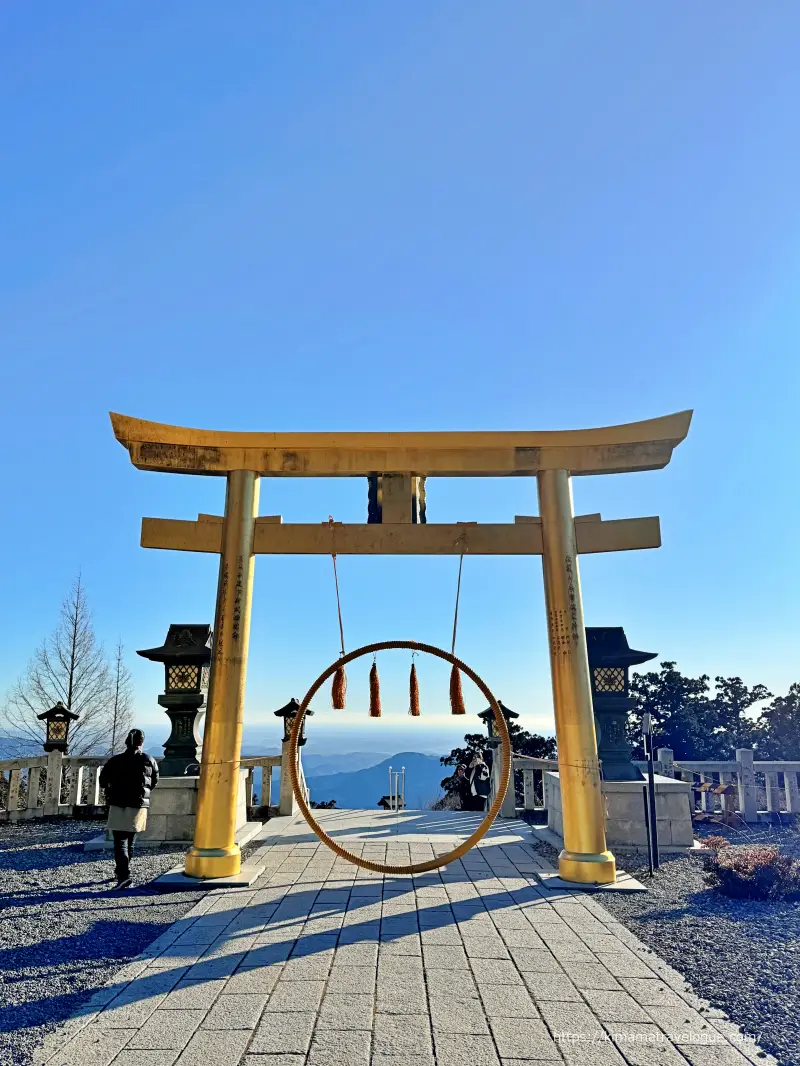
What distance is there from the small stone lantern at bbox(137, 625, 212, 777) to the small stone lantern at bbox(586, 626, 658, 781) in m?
5.47

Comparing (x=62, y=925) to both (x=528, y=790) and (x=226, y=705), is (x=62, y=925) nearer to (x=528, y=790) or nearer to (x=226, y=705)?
(x=226, y=705)

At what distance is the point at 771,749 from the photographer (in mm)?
18109

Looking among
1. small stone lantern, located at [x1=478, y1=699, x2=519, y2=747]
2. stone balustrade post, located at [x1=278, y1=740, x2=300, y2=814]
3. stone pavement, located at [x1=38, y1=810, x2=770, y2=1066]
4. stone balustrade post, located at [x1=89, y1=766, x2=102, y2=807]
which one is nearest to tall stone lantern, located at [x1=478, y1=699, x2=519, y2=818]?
small stone lantern, located at [x1=478, y1=699, x2=519, y2=747]

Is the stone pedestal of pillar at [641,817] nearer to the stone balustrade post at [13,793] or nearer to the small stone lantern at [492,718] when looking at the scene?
the small stone lantern at [492,718]

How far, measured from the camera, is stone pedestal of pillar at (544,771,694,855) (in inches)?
316

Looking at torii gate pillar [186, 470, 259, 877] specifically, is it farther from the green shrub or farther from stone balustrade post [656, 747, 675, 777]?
stone balustrade post [656, 747, 675, 777]

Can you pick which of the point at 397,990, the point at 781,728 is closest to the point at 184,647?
the point at 397,990

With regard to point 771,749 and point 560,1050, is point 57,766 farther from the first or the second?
point 771,749

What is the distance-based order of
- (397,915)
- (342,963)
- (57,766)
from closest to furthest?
1. (342,963)
2. (397,915)
3. (57,766)

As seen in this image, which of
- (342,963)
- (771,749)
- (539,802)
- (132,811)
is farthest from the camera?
(771,749)

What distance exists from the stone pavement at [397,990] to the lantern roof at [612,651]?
442 cm

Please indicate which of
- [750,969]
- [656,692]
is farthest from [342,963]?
[656,692]

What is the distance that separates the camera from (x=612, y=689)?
32.7 feet

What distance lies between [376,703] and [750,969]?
3.31 m
